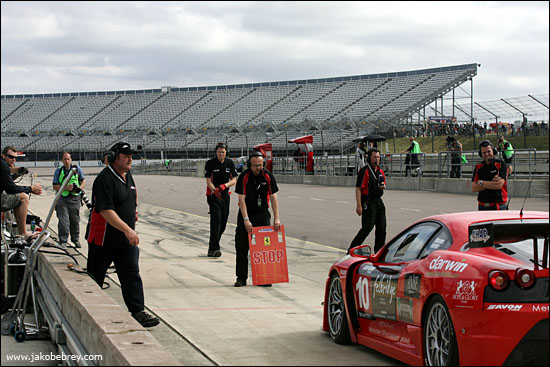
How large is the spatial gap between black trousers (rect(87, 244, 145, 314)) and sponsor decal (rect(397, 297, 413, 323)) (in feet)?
8.85

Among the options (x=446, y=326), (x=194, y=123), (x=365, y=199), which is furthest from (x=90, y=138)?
(x=446, y=326)

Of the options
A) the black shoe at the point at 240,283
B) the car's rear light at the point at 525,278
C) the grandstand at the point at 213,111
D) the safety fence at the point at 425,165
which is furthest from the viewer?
the grandstand at the point at 213,111

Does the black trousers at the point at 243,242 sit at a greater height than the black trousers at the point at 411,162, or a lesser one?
lesser

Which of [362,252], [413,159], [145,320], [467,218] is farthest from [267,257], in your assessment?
[413,159]

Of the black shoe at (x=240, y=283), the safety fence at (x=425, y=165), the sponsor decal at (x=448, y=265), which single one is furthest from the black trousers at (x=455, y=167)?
the sponsor decal at (x=448, y=265)

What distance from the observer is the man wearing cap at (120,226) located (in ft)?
23.6

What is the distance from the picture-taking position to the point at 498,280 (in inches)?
183

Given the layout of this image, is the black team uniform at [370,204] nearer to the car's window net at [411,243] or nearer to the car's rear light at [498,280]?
the car's window net at [411,243]

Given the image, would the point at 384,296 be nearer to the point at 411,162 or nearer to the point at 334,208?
the point at 334,208

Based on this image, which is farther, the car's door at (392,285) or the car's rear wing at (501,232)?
the car's door at (392,285)

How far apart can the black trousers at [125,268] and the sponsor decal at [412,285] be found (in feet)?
9.23

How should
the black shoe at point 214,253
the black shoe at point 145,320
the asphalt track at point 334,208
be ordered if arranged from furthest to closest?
1. the asphalt track at point 334,208
2. the black shoe at point 214,253
3. the black shoe at point 145,320

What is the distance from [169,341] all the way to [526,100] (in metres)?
29.5

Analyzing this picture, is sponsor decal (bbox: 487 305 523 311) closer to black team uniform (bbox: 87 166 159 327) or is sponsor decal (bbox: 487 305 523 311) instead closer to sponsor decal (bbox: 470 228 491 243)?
sponsor decal (bbox: 470 228 491 243)
